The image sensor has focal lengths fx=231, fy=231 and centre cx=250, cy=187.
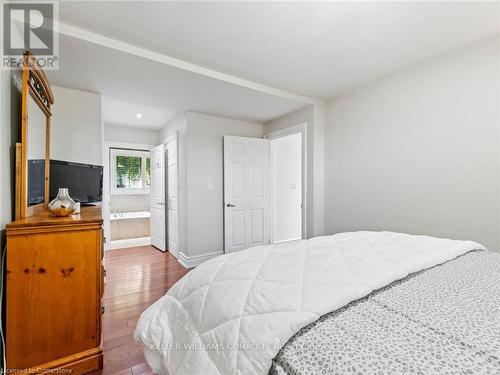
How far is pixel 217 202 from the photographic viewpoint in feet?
12.2

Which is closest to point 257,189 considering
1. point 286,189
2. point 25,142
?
point 286,189

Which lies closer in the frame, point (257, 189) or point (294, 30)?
point (294, 30)

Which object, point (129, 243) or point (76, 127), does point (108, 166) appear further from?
point (76, 127)

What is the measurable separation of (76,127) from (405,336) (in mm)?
3362

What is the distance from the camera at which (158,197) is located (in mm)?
4434

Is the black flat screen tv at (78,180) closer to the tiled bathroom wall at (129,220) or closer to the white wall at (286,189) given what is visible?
the tiled bathroom wall at (129,220)

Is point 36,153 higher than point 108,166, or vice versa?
point 108,166

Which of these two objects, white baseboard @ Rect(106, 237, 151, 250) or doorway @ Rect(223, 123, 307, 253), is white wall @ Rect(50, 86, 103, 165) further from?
white baseboard @ Rect(106, 237, 151, 250)

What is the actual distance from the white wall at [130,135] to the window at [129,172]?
0.88 m

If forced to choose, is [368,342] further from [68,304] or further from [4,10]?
[4,10]

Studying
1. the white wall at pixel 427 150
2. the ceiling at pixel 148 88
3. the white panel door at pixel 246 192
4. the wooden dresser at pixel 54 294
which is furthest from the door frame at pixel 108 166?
the white wall at pixel 427 150

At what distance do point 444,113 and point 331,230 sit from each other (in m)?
1.78

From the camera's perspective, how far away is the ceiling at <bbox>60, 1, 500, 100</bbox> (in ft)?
5.25

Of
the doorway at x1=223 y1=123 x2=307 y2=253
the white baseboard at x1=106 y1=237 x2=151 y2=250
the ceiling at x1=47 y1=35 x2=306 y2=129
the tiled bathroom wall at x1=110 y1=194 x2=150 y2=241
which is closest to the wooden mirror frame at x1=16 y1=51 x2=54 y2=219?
the ceiling at x1=47 y1=35 x2=306 y2=129
